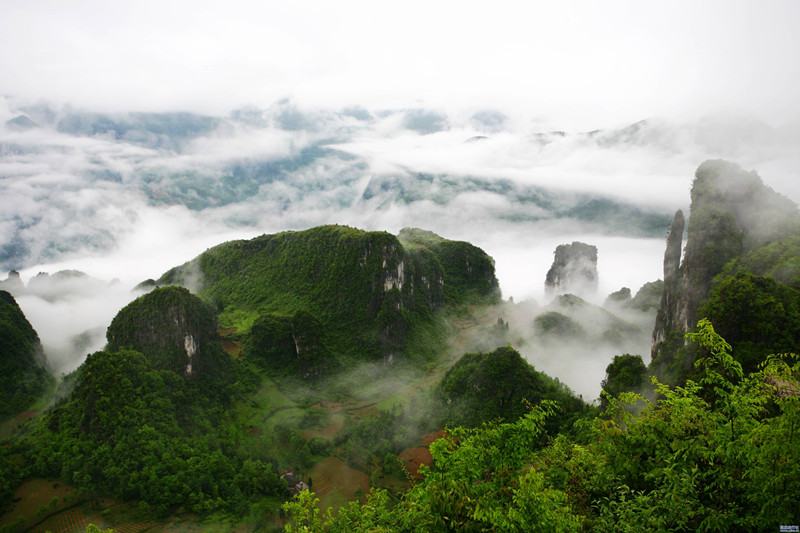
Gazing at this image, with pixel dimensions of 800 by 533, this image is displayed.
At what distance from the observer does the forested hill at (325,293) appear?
71.5 m

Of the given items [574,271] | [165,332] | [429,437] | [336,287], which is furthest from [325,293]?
[574,271]

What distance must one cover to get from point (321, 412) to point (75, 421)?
28.4 meters

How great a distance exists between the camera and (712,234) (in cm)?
4809

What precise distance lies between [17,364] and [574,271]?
126055 mm

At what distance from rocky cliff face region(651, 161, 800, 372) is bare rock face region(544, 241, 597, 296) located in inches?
2399

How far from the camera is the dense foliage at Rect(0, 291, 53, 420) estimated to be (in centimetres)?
5678

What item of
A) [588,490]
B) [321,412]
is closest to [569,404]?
[321,412]

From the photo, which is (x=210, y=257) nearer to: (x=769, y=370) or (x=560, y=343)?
(x=560, y=343)

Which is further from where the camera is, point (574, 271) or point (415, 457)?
point (574, 271)

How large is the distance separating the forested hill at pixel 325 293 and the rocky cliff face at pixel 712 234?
147ft

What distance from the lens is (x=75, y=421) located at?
42.7 meters

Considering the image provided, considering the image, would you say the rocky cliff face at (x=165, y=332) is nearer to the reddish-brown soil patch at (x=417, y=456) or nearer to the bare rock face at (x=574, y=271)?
the reddish-brown soil patch at (x=417, y=456)

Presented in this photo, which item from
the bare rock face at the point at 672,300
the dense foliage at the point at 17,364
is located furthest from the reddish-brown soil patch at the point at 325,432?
the bare rock face at the point at 672,300

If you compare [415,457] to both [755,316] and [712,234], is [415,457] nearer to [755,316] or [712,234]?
[755,316]
